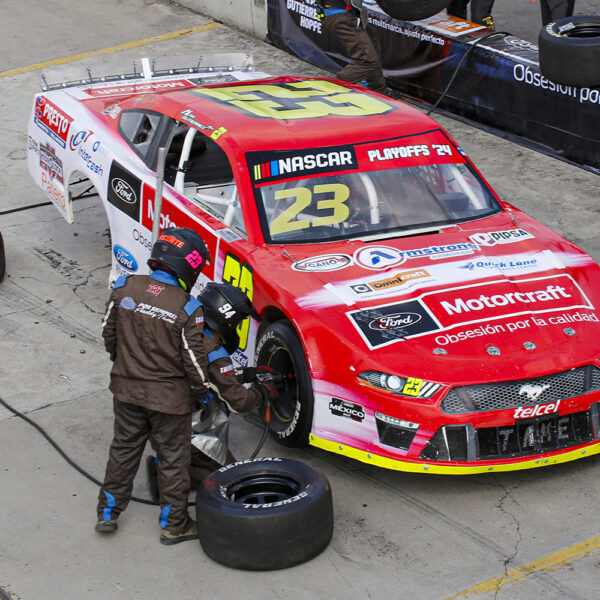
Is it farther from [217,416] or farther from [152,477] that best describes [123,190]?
[152,477]

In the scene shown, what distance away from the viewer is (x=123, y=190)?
7.79m

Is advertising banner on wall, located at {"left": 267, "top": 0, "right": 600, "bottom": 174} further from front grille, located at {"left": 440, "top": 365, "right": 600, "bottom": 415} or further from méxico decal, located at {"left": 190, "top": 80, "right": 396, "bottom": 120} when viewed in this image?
front grille, located at {"left": 440, "top": 365, "right": 600, "bottom": 415}

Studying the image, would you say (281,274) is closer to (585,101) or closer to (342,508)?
(342,508)

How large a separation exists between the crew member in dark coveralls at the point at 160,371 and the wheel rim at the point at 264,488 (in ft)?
0.87

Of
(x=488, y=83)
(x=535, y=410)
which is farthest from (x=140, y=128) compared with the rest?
(x=488, y=83)

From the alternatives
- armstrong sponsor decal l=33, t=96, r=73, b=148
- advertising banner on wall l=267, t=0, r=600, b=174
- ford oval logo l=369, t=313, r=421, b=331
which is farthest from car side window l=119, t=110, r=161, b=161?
advertising banner on wall l=267, t=0, r=600, b=174

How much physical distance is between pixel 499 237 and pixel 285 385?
161 centimetres

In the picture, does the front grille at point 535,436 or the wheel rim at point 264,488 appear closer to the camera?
the wheel rim at point 264,488

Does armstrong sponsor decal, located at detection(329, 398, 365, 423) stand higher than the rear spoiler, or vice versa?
the rear spoiler

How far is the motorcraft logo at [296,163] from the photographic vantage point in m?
6.84

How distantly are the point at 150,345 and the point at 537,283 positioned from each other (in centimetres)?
226

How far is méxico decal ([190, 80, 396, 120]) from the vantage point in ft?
24.3

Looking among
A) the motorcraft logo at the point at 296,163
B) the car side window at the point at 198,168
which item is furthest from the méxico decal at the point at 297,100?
the motorcraft logo at the point at 296,163

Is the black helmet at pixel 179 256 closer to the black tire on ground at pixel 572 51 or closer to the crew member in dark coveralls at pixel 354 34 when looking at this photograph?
the black tire on ground at pixel 572 51
